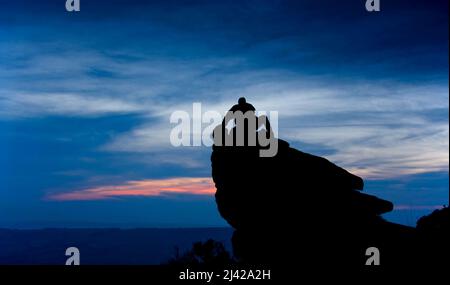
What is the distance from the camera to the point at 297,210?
3119 cm

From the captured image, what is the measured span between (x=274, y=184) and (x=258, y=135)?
10.9 feet

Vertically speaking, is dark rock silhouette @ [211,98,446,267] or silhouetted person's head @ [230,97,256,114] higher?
silhouetted person's head @ [230,97,256,114]

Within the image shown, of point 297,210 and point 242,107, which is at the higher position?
point 242,107

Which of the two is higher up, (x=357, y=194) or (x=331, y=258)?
(x=357, y=194)

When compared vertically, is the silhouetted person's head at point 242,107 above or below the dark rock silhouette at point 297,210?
above

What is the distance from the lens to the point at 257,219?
3102 centimetres

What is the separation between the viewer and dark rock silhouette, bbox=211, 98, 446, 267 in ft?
101

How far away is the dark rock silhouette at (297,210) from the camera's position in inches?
1206

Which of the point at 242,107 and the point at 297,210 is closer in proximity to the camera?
the point at 242,107
